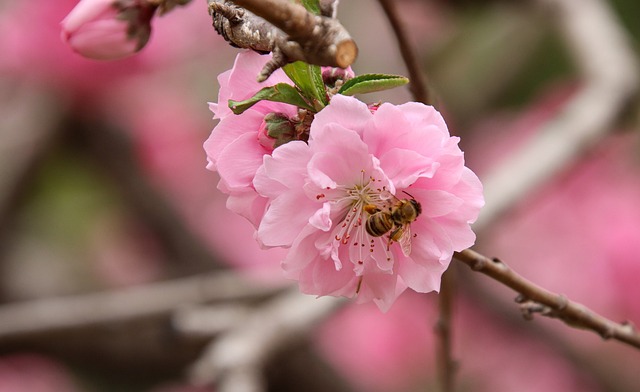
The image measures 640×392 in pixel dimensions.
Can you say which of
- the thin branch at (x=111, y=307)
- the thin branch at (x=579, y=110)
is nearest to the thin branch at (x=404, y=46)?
the thin branch at (x=579, y=110)

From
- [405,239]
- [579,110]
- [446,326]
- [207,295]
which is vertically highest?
[405,239]

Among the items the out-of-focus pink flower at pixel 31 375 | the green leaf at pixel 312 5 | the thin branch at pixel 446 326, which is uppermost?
the green leaf at pixel 312 5

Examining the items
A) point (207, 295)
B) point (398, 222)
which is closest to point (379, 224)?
point (398, 222)

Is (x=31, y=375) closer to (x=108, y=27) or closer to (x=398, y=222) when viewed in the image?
(x=108, y=27)

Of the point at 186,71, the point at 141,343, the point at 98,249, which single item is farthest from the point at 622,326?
the point at 186,71

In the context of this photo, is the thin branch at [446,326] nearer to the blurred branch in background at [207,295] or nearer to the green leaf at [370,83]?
the green leaf at [370,83]

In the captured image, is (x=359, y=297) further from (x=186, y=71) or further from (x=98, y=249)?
(x=186, y=71)

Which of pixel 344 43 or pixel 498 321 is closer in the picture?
pixel 344 43
